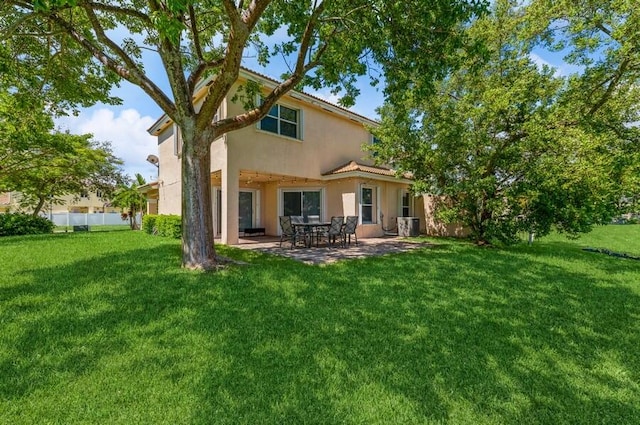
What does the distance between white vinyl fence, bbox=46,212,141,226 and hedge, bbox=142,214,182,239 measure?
625 inches

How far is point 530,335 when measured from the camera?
4430 mm

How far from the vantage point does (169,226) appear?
45.4 ft

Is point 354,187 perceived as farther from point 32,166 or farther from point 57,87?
point 32,166

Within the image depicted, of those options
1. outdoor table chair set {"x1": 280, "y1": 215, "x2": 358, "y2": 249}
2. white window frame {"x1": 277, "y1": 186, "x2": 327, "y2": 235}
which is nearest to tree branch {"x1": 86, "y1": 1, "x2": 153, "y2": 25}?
outdoor table chair set {"x1": 280, "y1": 215, "x2": 358, "y2": 249}

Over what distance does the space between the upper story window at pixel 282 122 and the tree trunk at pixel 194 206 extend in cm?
559

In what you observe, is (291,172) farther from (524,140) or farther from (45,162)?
(45,162)

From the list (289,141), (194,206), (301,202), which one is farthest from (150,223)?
(194,206)

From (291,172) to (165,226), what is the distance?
667cm

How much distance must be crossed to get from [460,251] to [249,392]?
10.2 m

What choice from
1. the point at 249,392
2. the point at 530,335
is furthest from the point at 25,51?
the point at 530,335

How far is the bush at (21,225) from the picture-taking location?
675 inches

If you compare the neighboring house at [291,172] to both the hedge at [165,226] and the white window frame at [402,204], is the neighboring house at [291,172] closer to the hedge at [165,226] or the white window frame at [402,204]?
the white window frame at [402,204]

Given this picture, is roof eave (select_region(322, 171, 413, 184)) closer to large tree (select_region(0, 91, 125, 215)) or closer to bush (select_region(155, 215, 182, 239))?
bush (select_region(155, 215, 182, 239))

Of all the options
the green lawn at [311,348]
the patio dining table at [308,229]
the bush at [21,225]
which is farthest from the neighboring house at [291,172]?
the bush at [21,225]
